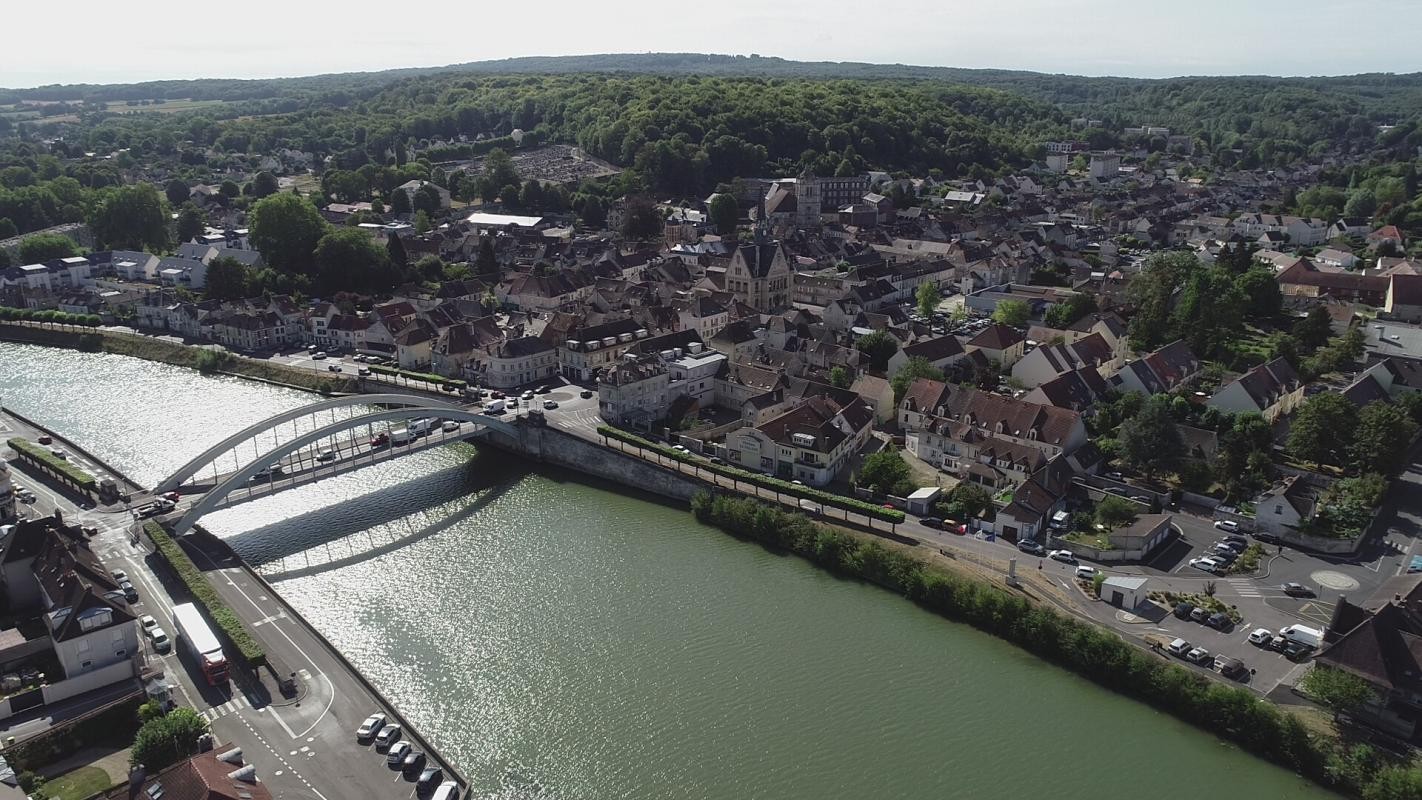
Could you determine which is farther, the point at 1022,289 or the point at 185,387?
the point at 1022,289

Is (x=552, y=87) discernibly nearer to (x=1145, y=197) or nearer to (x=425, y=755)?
(x=1145, y=197)

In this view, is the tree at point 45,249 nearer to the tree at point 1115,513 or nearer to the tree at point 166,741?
the tree at point 166,741

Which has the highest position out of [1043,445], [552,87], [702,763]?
[552,87]

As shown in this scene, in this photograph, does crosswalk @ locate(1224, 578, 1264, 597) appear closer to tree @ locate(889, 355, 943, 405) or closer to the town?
the town

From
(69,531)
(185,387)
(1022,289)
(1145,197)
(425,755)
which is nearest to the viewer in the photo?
(425,755)

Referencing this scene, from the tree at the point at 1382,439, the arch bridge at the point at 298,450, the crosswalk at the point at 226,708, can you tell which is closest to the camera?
the crosswalk at the point at 226,708

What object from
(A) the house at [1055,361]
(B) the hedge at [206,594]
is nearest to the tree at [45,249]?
(B) the hedge at [206,594]

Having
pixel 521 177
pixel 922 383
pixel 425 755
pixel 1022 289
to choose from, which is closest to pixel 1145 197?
pixel 1022 289

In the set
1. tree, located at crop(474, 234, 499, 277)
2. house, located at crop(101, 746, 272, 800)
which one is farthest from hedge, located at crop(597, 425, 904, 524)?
tree, located at crop(474, 234, 499, 277)

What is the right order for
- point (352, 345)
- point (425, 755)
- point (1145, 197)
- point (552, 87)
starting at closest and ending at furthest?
point (425, 755), point (352, 345), point (1145, 197), point (552, 87)
